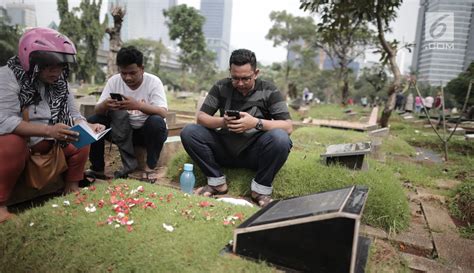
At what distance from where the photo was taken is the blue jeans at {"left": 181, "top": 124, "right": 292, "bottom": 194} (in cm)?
273

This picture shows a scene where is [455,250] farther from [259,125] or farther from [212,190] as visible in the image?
[212,190]

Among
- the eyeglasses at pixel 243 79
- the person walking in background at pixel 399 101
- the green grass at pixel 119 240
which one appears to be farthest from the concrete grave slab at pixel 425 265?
the person walking in background at pixel 399 101

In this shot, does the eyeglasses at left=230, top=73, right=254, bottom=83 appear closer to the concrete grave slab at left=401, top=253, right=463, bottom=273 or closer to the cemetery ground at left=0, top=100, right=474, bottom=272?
the cemetery ground at left=0, top=100, right=474, bottom=272

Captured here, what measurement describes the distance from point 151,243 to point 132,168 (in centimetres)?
163

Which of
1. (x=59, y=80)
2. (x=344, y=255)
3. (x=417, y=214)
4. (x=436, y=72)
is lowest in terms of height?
(x=417, y=214)

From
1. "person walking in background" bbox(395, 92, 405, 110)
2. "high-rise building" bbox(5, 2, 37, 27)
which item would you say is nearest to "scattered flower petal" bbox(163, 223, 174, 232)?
"person walking in background" bbox(395, 92, 405, 110)

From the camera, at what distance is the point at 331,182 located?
2.99m

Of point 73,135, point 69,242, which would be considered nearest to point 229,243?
point 69,242

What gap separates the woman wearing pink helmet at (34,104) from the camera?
2.22 metres

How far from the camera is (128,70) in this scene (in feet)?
10.3

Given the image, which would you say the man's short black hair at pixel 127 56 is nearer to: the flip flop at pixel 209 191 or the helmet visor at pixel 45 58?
the helmet visor at pixel 45 58

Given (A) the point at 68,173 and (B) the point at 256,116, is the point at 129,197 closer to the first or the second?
(A) the point at 68,173

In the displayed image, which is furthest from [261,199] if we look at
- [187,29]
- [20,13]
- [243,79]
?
[187,29]

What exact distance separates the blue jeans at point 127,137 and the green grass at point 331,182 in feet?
1.07
